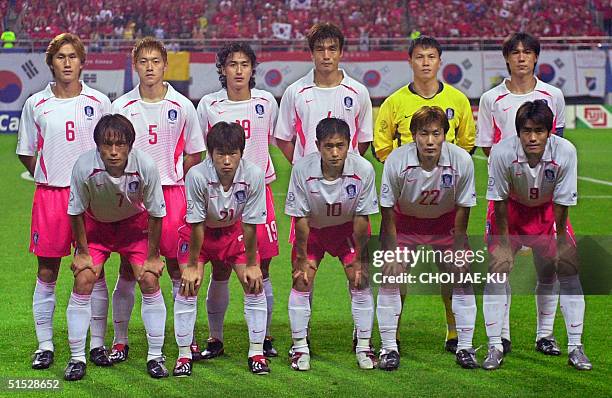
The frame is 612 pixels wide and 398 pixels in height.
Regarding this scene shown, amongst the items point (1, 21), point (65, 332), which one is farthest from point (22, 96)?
point (65, 332)

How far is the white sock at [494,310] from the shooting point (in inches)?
284

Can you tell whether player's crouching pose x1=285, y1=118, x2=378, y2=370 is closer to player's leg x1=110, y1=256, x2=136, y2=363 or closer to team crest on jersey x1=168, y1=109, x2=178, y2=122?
team crest on jersey x1=168, y1=109, x2=178, y2=122

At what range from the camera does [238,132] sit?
680 centimetres

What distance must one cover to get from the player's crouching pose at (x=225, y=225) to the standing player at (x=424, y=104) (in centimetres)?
118

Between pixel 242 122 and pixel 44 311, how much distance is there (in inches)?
75.6

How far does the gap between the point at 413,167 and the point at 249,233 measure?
1.18 meters

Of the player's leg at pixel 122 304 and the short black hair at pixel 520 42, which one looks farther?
the short black hair at pixel 520 42

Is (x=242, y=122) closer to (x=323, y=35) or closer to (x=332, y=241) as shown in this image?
(x=323, y=35)

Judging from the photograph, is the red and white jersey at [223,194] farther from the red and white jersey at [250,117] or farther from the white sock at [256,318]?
the red and white jersey at [250,117]

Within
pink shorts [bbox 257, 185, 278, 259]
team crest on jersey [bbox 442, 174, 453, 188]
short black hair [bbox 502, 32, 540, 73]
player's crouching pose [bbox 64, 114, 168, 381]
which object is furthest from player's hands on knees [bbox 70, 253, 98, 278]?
short black hair [bbox 502, 32, 540, 73]

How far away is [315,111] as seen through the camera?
7660 mm

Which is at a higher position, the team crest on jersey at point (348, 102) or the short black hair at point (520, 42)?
the short black hair at point (520, 42)

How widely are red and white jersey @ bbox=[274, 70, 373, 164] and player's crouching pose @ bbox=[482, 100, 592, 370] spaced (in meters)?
1.11

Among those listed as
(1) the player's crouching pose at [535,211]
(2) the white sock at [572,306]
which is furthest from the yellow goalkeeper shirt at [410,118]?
(2) the white sock at [572,306]
